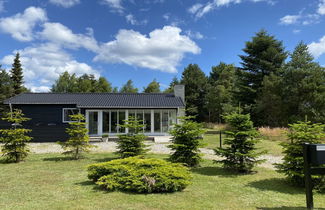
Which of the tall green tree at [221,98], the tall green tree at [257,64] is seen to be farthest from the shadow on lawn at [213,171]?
the tall green tree at [221,98]

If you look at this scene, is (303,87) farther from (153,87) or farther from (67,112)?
(153,87)

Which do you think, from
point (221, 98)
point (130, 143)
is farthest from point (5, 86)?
point (130, 143)

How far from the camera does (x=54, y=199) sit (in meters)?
4.55

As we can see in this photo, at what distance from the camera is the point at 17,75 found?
41.5 m

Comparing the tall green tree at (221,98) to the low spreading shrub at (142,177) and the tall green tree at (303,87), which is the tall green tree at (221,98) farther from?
the low spreading shrub at (142,177)

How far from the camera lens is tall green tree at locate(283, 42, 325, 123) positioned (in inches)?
710

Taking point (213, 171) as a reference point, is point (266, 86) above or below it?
above

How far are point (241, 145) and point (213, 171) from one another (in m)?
1.32

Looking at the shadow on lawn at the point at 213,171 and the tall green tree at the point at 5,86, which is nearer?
the shadow on lawn at the point at 213,171

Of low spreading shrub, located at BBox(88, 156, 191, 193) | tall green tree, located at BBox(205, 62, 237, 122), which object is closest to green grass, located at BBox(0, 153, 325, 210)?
low spreading shrub, located at BBox(88, 156, 191, 193)

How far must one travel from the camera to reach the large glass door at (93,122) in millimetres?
19203

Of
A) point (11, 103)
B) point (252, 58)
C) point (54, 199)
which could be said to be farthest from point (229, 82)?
point (54, 199)

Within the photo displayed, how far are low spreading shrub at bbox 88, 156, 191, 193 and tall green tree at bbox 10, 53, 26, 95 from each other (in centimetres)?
4381

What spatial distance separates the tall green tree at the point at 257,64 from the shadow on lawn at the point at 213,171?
18033 mm
